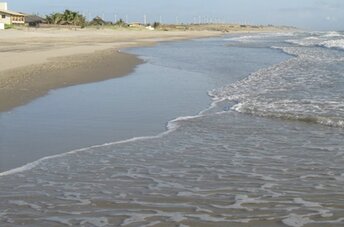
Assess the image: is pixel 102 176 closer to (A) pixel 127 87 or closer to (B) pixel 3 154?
(B) pixel 3 154

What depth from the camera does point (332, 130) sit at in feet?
24.7

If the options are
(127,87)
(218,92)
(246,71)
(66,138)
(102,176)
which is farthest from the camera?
(246,71)

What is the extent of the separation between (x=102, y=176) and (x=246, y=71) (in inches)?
519

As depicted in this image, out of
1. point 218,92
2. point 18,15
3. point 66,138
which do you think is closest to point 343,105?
point 218,92

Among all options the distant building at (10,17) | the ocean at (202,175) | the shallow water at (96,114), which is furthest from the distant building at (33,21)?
the ocean at (202,175)

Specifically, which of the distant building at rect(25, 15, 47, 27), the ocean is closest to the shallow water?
the ocean

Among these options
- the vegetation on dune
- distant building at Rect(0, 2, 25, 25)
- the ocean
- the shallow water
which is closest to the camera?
the ocean

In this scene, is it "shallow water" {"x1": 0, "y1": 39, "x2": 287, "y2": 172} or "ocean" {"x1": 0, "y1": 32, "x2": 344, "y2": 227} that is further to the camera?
"shallow water" {"x1": 0, "y1": 39, "x2": 287, "y2": 172}

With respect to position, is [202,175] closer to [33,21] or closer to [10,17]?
[10,17]

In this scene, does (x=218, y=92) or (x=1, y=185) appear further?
(x=218, y=92)

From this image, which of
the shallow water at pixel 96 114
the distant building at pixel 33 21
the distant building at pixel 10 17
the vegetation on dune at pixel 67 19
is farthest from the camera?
the vegetation on dune at pixel 67 19

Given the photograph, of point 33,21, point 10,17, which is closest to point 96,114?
point 10,17

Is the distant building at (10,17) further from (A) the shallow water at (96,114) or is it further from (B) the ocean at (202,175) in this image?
(B) the ocean at (202,175)

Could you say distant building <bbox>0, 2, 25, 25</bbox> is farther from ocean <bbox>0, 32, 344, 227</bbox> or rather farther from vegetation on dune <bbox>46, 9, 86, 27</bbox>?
ocean <bbox>0, 32, 344, 227</bbox>
